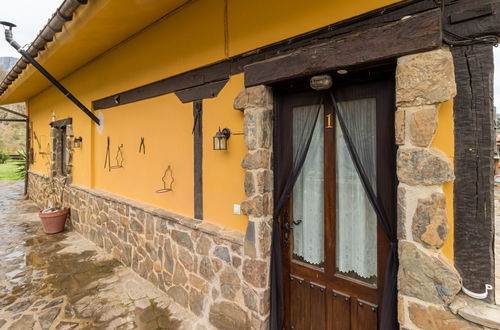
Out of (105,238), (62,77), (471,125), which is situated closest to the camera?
(471,125)

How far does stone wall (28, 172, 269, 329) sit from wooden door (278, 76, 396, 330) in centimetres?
34

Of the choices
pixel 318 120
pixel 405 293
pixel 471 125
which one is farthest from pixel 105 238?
pixel 471 125

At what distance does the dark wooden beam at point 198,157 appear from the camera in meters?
2.75

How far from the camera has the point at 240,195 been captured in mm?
2402

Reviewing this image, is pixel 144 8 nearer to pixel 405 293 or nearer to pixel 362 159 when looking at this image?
pixel 362 159

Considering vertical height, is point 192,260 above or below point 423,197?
below

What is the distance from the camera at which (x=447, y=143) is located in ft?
4.63

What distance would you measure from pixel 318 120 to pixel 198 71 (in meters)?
1.49

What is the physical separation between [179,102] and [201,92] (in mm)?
436

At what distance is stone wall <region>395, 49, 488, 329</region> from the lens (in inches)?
53.9

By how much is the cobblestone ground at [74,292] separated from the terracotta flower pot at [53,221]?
0.40 meters

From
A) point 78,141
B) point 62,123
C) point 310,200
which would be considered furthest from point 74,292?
point 62,123

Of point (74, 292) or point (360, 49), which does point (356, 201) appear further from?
point (74, 292)

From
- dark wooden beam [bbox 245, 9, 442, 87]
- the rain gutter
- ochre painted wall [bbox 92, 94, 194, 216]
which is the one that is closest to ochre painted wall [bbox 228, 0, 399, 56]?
dark wooden beam [bbox 245, 9, 442, 87]
